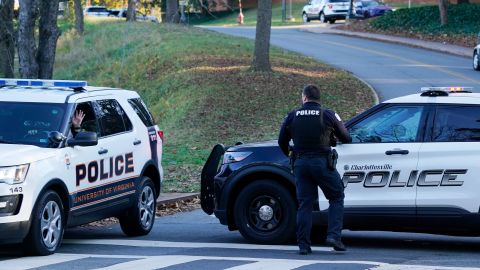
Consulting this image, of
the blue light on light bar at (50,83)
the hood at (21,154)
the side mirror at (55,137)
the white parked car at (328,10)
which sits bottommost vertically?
the white parked car at (328,10)

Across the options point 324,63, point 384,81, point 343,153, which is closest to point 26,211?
point 343,153

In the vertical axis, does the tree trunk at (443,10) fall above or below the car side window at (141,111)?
below

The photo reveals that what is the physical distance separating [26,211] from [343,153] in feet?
11.1

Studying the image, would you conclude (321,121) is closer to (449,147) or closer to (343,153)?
(343,153)

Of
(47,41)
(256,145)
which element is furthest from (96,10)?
(256,145)

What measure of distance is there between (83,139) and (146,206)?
6.80 feet

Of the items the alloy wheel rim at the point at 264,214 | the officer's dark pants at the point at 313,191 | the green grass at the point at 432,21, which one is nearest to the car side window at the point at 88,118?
the alloy wheel rim at the point at 264,214

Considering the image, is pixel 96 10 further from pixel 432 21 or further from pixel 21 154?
pixel 21 154

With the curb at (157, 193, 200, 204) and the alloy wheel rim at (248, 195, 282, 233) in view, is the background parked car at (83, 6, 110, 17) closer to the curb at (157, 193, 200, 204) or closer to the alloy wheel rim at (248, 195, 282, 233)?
the curb at (157, 193, 200, 204)

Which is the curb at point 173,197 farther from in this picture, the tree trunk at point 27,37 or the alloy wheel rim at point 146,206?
the tree trunk at point 27,37

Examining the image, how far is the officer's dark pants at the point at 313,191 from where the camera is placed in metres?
10.5

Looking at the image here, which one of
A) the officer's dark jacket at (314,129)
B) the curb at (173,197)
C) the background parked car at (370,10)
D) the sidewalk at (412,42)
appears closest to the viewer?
the officer's dark jacket at (314,129)

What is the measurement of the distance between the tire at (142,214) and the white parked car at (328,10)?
50.7 meters

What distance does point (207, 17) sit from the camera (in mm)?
81500
